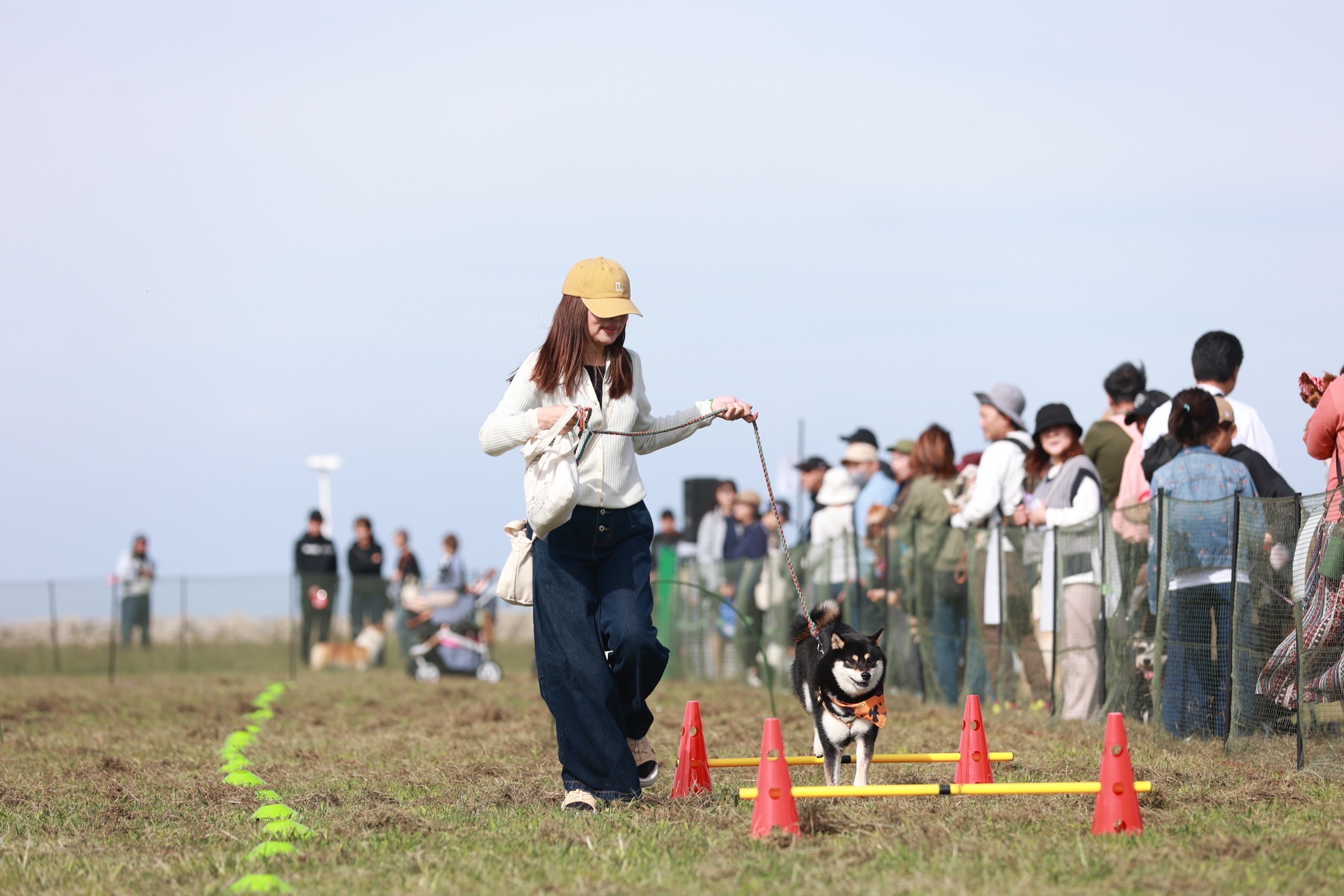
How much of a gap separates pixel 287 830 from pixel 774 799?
1734mm

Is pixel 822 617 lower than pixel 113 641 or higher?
higher

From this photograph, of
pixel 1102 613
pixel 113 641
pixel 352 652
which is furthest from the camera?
pixel 352 652

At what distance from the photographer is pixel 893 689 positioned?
12.4 meters

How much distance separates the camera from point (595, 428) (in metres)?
5.71

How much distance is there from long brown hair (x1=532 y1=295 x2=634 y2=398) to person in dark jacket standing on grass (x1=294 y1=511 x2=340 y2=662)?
17674 millimetres

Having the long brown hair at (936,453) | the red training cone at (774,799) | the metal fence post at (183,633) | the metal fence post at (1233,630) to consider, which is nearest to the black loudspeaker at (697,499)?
the long brown hair at (936,453)

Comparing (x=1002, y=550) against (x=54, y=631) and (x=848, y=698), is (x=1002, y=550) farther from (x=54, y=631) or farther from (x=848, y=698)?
(x=54, y=631)

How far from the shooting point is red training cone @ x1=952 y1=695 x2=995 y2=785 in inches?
244

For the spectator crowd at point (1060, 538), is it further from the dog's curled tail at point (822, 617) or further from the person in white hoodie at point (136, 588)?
the person in white hoodie at point (136, 588)

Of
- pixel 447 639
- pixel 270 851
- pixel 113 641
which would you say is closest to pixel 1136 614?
pixel 270 851

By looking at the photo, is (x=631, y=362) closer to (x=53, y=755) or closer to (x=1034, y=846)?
(x=1034, y=846)

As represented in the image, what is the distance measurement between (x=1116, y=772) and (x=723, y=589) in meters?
11.9

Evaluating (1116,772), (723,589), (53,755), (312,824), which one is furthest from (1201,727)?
(723,589)

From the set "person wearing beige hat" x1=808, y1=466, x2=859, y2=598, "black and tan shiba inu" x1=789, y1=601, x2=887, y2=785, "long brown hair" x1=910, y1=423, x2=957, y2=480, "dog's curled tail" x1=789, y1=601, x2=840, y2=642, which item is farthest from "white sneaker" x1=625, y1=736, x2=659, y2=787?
"person wearing beige hat" x1=808, y1=466, x2=859, y2=598
